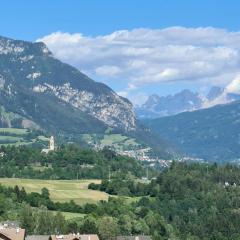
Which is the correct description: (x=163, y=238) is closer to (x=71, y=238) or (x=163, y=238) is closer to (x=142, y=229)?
(x=142, y=229)

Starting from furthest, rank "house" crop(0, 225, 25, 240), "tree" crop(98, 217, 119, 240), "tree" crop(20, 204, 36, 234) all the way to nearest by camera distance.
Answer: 1. "tree" crop(98, 217, 119, 240)
2. "tree" crop(20, 204, 36, 234)
3. "house" crop(0, 225, 25, 240)

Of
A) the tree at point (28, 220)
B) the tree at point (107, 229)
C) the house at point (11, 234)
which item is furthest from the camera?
the tree at point (107, 229)

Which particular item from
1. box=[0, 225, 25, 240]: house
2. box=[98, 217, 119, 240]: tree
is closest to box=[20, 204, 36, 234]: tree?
box=[98, 217, 119, 240]: tree

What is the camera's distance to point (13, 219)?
17775 centimetres

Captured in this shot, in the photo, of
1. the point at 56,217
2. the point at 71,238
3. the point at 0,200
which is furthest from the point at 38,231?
the point at 71,238

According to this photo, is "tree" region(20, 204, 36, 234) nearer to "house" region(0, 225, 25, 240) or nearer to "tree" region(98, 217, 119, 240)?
"tree" region(98, 217, 119, 240)

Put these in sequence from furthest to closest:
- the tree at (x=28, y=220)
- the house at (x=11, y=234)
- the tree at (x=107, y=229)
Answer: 1. the tree at (x=107, y=229)
2. the tree at (x=28, y=220)
3. the house at (x=11, y=234)

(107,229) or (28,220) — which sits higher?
(28,220)

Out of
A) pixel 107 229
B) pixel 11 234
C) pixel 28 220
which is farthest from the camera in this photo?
pixel 107 229

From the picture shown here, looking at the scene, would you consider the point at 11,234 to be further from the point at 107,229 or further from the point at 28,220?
the point at 107,229

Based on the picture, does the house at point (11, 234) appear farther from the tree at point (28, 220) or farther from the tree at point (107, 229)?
the tree at point (107, 229)

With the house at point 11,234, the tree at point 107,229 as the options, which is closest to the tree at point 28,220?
the tree at point 107,229

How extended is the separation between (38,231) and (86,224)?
38.6 feet

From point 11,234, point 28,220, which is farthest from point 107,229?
point 11,234
